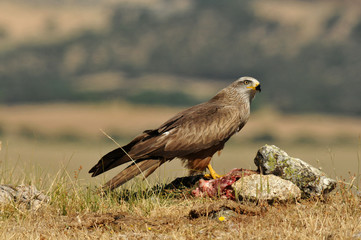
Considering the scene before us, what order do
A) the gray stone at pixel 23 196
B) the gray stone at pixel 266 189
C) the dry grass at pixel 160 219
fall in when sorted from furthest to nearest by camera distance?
1. the gray stone at pixel 23 196
2. the gray stone at pixel 266 189
3. the dry grass at pixel 160 219

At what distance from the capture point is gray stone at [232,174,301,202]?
761cm

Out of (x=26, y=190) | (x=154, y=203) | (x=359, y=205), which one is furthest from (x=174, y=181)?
(x=359, y=205)

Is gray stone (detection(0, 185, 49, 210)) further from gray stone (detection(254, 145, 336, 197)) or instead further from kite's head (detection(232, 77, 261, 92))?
kite's head (detection(232, 77, 261, 92))

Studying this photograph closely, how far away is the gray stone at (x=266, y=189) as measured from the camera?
300 inches

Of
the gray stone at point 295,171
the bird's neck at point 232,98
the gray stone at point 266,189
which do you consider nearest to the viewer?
the gray stone at point 266,189

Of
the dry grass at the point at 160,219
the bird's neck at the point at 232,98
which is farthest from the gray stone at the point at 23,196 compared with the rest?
the bird's neck at the point at 232,98

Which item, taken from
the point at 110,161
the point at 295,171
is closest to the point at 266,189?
the point at 295,171

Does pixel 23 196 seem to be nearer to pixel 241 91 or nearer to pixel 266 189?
pixel 266 189

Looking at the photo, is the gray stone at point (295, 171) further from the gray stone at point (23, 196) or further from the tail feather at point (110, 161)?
the gray stone at point (23, 196)

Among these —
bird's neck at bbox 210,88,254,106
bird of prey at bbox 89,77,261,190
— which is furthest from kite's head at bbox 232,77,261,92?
bird of prey at bbox 89,77,261,190

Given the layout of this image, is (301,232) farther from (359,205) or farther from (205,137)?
(205,137)

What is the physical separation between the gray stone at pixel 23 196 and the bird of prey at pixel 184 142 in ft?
3.65

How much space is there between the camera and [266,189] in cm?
766

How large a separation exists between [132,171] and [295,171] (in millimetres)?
2765
